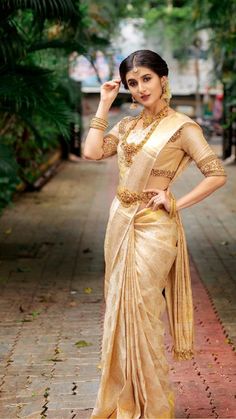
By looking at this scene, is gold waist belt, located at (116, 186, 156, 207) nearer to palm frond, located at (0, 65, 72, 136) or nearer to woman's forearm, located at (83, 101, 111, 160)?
woman's forearm, located at (83, 101, 111, 160)

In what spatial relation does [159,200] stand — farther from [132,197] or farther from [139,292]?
[139,292]

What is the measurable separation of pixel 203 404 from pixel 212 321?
2133 mm

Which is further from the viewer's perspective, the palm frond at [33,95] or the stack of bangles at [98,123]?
the palm frond at [33,95]

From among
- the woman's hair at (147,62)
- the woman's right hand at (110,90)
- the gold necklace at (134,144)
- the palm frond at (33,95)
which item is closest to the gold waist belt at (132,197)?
the gold necklace at (134,144)

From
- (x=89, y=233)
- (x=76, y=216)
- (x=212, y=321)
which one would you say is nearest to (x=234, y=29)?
(x=76, y=216)

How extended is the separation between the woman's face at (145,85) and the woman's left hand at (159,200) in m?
0.43

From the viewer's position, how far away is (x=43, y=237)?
1128 cm

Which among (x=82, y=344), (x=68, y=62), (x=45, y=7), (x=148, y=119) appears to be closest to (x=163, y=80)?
(x=148, y=119)

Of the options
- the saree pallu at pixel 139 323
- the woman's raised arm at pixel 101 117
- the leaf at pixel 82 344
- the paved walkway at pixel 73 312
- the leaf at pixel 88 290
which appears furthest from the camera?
the leaf at pixel 88 290

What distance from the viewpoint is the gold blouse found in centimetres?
412

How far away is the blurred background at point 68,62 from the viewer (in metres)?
8.62

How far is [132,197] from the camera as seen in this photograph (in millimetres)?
4180

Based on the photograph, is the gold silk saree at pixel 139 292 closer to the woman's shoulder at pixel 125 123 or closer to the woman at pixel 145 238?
the woman at pixel 145 238

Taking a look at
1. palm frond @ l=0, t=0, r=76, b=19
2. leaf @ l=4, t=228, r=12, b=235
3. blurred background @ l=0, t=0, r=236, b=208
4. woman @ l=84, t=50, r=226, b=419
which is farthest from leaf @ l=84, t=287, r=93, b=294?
woman @ l=84, t=50, r=226, b=419
